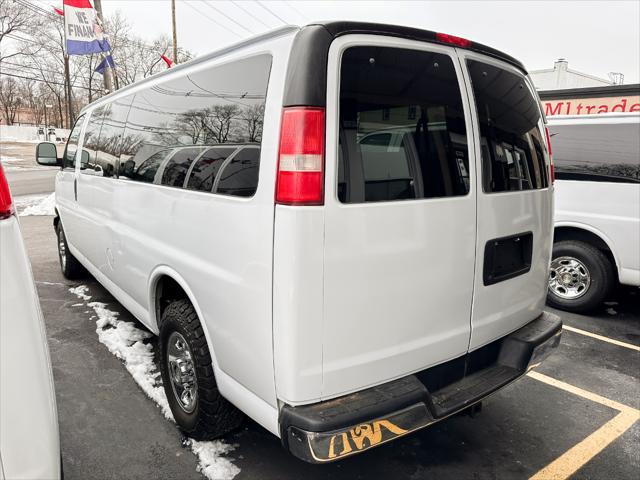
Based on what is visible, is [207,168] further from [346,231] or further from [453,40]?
[453,40]

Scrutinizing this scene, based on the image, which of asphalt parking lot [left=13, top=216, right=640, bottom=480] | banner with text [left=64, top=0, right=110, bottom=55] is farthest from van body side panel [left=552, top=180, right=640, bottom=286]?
banner with text [left=64, top=0, right=110, bottom=55]

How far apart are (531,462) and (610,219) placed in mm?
3203

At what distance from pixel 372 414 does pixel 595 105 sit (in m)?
10.7

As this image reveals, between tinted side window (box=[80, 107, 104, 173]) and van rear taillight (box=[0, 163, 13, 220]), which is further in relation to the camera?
tinted side window (box=[80, 107, 104, 173])

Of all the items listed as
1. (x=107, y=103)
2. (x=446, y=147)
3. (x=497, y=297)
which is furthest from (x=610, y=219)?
(x=107, y=103)

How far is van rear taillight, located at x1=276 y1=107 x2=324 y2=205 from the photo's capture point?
172 centimetres

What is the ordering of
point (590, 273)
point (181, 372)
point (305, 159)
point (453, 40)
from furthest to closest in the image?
point (590, 273)
point (181, 372)
point (453, 40)
point (305, 159)

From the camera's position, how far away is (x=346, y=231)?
1.78 metres

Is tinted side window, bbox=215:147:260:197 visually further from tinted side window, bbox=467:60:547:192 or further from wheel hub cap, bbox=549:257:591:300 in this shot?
wheel hub cap, bbox=549:257:591:300

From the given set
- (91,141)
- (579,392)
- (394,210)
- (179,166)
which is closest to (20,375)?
(394,210)

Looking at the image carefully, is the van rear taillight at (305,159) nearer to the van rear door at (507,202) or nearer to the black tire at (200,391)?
the van rear door at (507,202)

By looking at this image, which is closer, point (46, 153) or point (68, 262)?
point (46, 153)

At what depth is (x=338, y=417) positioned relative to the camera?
177cm

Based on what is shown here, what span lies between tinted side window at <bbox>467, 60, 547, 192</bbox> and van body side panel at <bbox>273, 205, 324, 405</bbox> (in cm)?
105
